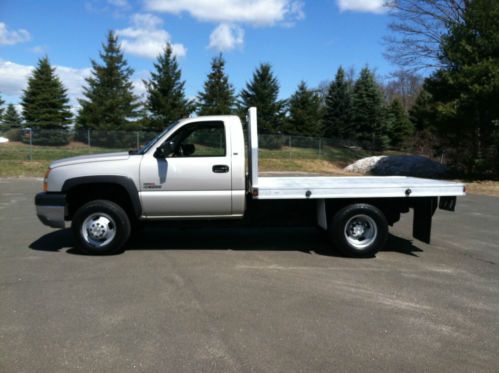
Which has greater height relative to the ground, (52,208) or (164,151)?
(164,151)

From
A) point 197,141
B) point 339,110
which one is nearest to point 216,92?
point 339,110

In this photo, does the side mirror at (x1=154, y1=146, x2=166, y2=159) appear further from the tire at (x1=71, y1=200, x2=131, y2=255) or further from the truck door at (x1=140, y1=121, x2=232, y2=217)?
the tire at (x1=71, y1=200, x2=131, y2=255)

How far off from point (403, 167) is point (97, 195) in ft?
69.6

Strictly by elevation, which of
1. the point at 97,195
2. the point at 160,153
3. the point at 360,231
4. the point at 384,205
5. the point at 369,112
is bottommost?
the point at 360,231

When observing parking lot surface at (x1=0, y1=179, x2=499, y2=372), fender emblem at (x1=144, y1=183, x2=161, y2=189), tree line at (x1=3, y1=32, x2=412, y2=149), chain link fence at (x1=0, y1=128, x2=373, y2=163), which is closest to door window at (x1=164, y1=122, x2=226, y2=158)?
fender emblem at (x1=144, y1=183, x2=161, y2=189)

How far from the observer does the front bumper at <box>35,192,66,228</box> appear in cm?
633

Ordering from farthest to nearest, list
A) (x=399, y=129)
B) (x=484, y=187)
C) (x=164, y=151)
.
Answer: (x=399, y=129) < (x=484, y=187) < (x=164, y=151)

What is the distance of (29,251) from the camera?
6.78 m

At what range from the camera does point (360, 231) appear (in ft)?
21.9

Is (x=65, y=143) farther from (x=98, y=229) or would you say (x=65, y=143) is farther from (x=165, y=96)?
(x=98, y=229)

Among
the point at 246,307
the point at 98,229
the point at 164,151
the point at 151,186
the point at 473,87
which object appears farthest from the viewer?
the point at 473,87

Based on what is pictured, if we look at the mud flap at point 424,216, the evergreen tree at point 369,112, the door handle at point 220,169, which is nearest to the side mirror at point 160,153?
the door handle at point 220,169

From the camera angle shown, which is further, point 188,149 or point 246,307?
point 188,149

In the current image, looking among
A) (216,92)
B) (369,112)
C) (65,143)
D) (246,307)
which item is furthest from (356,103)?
(246,307)
